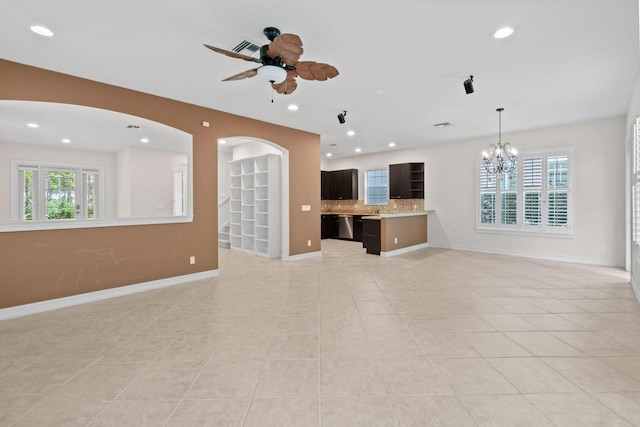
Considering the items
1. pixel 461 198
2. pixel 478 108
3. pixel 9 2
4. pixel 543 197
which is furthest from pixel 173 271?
pixel 543 197

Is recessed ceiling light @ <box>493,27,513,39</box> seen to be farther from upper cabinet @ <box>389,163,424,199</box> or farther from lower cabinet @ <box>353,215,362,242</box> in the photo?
lower cabinet @ <box>353,215,362,242</box>

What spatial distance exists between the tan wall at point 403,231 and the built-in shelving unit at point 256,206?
2535 mm

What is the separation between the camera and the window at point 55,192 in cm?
641

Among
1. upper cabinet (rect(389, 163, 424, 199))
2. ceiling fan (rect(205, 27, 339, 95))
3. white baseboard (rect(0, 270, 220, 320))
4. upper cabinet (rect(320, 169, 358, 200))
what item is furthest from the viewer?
upper cabinet (rect(320, 169, 358, 200))

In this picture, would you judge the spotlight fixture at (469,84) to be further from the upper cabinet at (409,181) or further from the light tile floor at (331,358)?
the upper cabinet at (409,181)

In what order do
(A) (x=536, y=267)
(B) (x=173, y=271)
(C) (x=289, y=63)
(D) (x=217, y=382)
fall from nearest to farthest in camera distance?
(D) (x=217, y=382)
(C) (x=289, y=63)
(B) (x=173, y=271)
(A) (x=536, y=267)

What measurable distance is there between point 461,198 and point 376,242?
2766 millimetres

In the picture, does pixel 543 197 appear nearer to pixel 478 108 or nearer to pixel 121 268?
pixel 478 108

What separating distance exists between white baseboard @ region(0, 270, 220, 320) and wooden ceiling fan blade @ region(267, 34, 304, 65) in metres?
3.67

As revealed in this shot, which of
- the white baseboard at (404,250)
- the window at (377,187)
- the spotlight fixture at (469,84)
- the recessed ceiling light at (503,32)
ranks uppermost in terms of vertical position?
the recessed ceiling light at (503,32)

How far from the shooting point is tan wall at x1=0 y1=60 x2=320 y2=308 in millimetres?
3413

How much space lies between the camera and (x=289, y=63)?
279cm

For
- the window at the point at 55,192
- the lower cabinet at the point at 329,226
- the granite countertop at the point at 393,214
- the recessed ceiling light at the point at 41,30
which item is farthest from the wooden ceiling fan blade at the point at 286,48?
the lower cabinet at the point at 329,226

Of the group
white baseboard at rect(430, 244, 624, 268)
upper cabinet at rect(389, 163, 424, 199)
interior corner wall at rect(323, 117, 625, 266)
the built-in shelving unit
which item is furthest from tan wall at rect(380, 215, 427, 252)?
the built-in shelving unit
